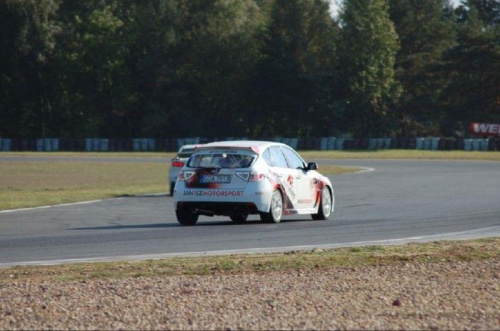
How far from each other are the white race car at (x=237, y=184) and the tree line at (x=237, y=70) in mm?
63860

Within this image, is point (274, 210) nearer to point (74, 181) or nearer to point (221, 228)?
point (221, 228)

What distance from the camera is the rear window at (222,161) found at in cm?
1888

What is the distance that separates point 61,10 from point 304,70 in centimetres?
1969

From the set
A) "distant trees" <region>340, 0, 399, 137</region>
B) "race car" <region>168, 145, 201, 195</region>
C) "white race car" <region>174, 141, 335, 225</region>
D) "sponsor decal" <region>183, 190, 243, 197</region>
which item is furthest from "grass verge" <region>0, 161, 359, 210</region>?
"distant trees" <region>340, 0, 399, 137</region>

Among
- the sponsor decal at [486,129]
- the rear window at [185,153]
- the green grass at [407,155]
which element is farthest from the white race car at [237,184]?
the sponsor decal at [486,129]

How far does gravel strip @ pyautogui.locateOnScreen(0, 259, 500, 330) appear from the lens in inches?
323

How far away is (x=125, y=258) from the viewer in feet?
42.9

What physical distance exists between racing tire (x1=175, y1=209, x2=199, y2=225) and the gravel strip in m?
7.84

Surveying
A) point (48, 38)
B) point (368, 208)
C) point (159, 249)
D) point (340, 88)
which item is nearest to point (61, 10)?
point (48, 38)

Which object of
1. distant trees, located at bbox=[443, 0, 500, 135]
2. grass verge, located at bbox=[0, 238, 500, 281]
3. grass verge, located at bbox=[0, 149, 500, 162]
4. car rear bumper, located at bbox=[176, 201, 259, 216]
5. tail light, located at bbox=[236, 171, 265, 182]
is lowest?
grass verge, located at bbox=[0, 149, 500, 162]

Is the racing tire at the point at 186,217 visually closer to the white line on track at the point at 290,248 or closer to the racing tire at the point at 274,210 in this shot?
the racing tire at the point at 274,210

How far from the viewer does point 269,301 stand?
9.16 meters

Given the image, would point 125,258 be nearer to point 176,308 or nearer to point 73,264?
point 73,264

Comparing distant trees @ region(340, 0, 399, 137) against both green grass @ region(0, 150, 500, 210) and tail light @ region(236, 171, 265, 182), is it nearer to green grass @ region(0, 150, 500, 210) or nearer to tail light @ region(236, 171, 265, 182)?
green grass @ region(0, 150, 500, 210)
